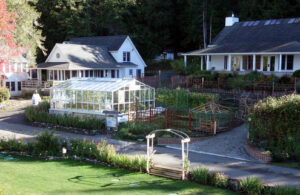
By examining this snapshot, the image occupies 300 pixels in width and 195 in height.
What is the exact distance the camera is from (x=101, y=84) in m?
22.0

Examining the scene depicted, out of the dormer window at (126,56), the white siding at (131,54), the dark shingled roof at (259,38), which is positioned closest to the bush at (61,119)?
the dark shingled roof at (259,38)

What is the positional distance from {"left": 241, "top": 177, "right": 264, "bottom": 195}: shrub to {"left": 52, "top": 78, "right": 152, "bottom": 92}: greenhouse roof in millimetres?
12261

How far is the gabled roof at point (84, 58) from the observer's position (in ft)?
121

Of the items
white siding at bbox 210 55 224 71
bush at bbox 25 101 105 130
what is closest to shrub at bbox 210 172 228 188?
bush at bbox 25 101 105 130

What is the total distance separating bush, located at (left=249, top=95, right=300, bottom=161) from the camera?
517 inches

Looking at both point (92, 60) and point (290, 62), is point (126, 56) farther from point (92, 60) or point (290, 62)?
point (290, 62)

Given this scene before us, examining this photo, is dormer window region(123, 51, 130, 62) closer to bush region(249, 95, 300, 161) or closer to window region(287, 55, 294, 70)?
→ window region(287, 55, 294, 70)

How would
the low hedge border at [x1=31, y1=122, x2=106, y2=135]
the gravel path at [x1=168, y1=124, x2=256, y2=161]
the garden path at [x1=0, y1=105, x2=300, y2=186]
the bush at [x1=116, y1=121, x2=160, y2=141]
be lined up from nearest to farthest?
the garden path at [x1=0, y1=105, x2=300, y2=186], the gravel path at [x1=168, y1=124, x2=256, y2=161], the bush at [x1=116, y1=121, x2=160, y2=141], the low hedge border at [x1=31, y1=122, x2=106, y2=135]

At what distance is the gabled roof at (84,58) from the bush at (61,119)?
13.3m

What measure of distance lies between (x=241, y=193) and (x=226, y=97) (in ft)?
53.1

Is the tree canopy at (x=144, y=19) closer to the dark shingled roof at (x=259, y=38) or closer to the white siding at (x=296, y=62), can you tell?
the dark shingled roof at (x=259, y=38)

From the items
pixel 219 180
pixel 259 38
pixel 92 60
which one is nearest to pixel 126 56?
pixel 92 60

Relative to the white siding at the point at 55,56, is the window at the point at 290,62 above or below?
below

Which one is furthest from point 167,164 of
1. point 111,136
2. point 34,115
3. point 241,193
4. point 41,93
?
point 41,93
